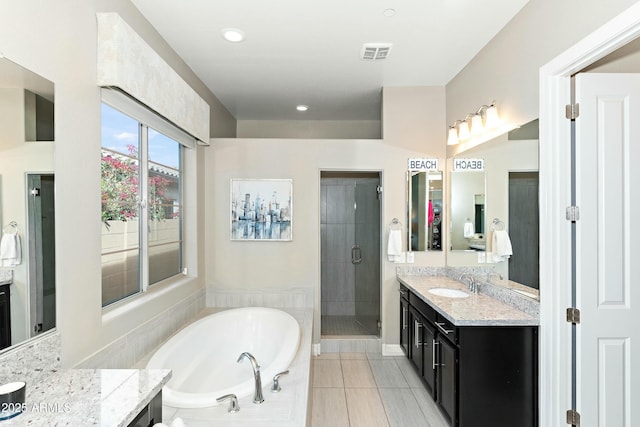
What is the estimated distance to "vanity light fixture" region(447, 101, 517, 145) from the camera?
2713 mm

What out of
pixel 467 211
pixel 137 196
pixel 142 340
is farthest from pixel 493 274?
pixel 137 196

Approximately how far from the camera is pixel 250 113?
4.71 m

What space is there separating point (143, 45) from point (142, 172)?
92 cm

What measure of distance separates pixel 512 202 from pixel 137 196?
272cm

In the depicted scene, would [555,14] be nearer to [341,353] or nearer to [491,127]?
[491,127]

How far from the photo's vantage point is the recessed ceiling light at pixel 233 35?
2596 mm

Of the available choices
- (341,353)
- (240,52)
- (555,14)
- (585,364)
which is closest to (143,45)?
(240,52)

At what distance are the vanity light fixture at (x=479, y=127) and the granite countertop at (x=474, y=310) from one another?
4.18 feet

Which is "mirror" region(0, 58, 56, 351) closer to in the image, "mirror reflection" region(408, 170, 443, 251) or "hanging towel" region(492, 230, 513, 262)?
"hanging towel" region(492, 230, 513, 262)

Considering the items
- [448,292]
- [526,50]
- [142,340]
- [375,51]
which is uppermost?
[375,51]

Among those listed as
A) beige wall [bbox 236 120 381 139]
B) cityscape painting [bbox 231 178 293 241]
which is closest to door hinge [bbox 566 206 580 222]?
cityscape painting [bbox 231 178 293 241]

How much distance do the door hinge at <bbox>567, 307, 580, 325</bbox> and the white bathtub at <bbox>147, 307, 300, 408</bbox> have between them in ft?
5.61

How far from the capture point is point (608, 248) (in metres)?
1.90

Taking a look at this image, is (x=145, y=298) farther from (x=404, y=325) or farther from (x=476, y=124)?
(x=476, y=124)
